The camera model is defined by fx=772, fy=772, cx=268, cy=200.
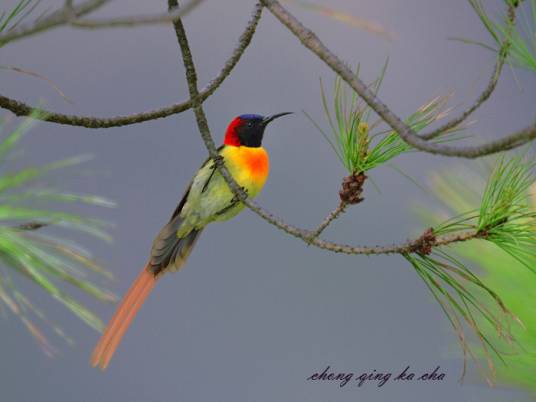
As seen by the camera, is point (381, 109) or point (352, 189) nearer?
point (381, 109)

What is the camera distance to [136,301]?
1250mm

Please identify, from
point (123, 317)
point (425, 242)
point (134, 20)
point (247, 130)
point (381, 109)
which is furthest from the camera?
point (247, 130)

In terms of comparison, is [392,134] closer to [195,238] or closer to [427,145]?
[427,145]

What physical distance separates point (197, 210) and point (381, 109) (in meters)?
0.50

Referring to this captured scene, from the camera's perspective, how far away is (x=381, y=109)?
2.77 ft

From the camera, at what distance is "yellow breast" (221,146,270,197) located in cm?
124

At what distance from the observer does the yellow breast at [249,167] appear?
1239 mm

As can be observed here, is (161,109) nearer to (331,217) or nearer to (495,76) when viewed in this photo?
(331,217)

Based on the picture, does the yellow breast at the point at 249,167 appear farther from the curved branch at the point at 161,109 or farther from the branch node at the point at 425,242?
the branch node at the point at 425,242

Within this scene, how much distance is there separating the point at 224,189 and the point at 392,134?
322 millimetres

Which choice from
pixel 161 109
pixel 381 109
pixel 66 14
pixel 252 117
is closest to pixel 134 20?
pixel 66 14

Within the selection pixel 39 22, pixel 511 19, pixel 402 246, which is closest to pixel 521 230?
pixel 402 246

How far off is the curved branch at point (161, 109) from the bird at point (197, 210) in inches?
5.5

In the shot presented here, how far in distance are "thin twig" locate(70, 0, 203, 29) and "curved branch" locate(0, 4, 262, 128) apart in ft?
1.12
